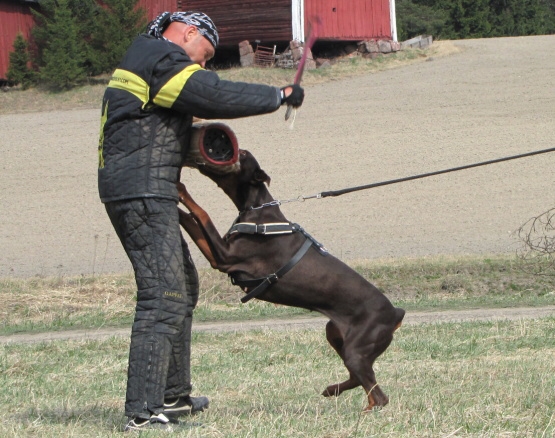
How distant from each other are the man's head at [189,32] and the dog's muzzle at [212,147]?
1.14 feet

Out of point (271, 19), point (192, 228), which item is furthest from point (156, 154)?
point (271, 19)

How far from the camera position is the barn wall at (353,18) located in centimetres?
Result: 2869

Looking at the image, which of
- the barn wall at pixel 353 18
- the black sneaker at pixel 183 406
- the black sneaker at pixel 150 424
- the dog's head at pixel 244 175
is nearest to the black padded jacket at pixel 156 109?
the dog's head at pixel 244 175

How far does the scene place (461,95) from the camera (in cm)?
2542

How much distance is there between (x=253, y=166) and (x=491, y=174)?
1508 centimetres

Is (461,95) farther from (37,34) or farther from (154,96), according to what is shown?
(154,96)

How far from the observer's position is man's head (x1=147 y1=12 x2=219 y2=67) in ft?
16.0

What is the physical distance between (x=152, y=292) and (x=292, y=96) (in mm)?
1198

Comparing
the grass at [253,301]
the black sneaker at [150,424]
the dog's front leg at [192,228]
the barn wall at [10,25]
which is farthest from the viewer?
the barn wall at [10,25]

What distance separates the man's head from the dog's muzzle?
347 mm

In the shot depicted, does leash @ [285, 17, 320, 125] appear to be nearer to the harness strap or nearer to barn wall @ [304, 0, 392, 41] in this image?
the harness strap

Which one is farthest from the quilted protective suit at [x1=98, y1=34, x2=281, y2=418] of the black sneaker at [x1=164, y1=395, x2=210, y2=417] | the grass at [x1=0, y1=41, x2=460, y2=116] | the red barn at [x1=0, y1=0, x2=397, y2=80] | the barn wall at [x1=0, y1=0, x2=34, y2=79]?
the barn wall at [x1=0, y1=0, x2=34, y2=79]

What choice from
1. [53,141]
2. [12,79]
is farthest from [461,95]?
[12,79]

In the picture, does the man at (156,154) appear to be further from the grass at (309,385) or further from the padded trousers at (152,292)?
the grass at (309,385)
